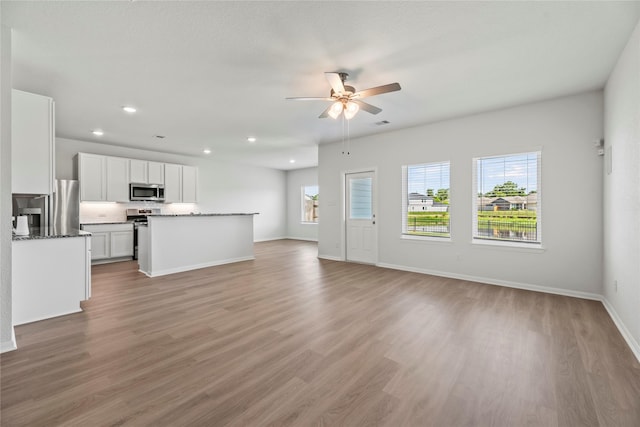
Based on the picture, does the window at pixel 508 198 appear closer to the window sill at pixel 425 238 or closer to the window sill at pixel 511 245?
the window sill at pixel 511 245

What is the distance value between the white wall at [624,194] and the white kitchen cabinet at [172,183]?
8533 mm

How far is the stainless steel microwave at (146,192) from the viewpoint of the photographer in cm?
685

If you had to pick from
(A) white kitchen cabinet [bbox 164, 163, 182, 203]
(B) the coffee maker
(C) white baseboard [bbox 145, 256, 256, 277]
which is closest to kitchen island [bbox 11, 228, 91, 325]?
(C) white baseboard [bbox 145, 256, 256, 277]

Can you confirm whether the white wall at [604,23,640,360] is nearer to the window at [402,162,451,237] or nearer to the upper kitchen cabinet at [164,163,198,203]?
the window at [402,162,451,237]

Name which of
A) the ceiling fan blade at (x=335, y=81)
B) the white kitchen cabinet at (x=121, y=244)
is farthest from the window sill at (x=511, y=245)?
the white kitchen cabinet at (x=121, y=244)

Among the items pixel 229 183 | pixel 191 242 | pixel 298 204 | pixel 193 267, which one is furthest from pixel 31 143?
pixel 298 204

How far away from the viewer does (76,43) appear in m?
2.66

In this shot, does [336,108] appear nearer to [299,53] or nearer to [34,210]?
[299,53]

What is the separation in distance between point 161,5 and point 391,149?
14.7ft

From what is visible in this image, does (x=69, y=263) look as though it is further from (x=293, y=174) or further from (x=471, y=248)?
(x=293, y=174)

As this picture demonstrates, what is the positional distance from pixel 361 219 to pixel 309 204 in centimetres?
467

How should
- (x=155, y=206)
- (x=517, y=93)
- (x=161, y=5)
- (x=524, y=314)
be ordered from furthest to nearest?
(x=155, y=206) → (x=517, y=93) → (x=524, y=314) → (x=161, y=5)

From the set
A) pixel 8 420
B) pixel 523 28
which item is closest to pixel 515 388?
pixel 523 28

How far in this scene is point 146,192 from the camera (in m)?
7.08
